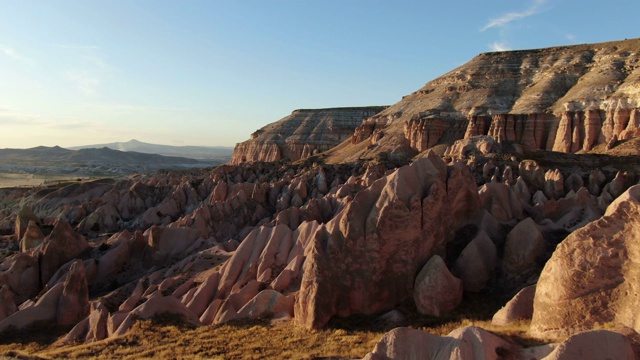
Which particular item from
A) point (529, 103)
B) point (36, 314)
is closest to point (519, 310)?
point (36, 314)

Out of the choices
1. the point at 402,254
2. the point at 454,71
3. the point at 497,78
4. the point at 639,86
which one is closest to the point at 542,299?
the point at 402,254

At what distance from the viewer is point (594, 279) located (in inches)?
358

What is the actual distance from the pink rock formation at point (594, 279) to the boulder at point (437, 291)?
11.9 ft

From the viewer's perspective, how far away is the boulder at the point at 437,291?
13.1 m

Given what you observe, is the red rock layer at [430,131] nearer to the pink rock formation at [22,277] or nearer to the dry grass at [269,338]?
the pink rock formation at [22,277]

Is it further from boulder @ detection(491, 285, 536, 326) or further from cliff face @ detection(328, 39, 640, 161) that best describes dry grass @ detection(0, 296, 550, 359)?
cliff face @ detection(328, 39, 640, 161)

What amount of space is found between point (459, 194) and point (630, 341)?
9185 millimetres

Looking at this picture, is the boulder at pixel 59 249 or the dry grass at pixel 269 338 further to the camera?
the boulder at pixel 59 249

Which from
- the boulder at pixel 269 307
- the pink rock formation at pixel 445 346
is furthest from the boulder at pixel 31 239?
the pink rock formation at pixel 445 346

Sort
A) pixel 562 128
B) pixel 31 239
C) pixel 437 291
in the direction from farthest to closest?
pixel 562 128 → pixel 31 239 → pixel 437 291

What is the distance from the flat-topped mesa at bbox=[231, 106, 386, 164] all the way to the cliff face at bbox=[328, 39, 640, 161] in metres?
22.8

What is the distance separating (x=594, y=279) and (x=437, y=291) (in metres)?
4.75

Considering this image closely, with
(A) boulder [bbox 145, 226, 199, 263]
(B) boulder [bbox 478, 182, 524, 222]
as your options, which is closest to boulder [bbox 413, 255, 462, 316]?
(B) boulder [bbox 478, 182, 524, 222]

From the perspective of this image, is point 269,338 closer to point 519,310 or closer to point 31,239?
point 519,310
